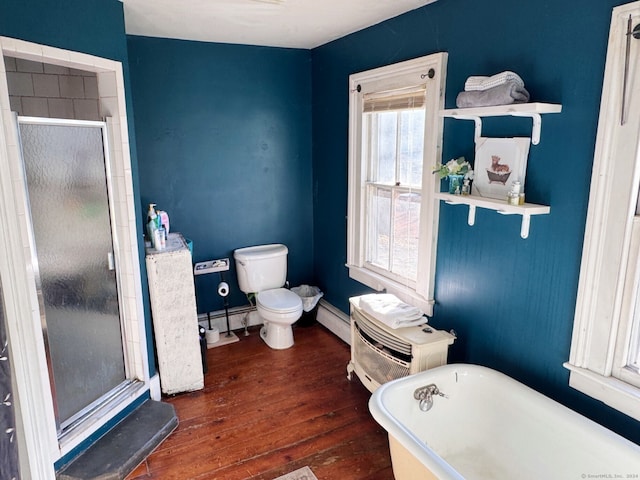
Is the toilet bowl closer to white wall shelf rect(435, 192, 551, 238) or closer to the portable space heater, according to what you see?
the portable space heater

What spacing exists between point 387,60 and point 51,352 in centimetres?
254

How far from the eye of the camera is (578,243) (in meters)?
1.85

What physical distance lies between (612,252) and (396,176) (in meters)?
1.50

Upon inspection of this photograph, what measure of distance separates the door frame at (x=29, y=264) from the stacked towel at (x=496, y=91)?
1.83 metres

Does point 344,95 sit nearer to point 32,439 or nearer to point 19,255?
point 19,255

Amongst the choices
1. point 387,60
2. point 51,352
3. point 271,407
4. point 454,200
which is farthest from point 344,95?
point 51,352

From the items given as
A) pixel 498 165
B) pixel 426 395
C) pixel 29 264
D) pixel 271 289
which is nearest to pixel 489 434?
pixel 426 395

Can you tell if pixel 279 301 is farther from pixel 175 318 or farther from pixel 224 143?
pixel 224 143

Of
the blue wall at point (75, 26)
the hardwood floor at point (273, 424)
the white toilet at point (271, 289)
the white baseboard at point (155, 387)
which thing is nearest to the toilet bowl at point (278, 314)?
the white toilet at point (271, 289)

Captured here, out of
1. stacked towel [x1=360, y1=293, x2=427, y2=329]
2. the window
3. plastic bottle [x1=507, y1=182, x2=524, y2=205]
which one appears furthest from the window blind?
stacked towel [x1=360, y1=293, x2=427, y2=329]

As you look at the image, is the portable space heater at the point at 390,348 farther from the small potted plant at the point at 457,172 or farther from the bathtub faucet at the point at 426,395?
the small potted plant at the point at 457,172

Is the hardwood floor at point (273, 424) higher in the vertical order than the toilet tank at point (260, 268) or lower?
lower

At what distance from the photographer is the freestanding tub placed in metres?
1.69

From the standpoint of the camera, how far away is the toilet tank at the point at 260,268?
3.67m
